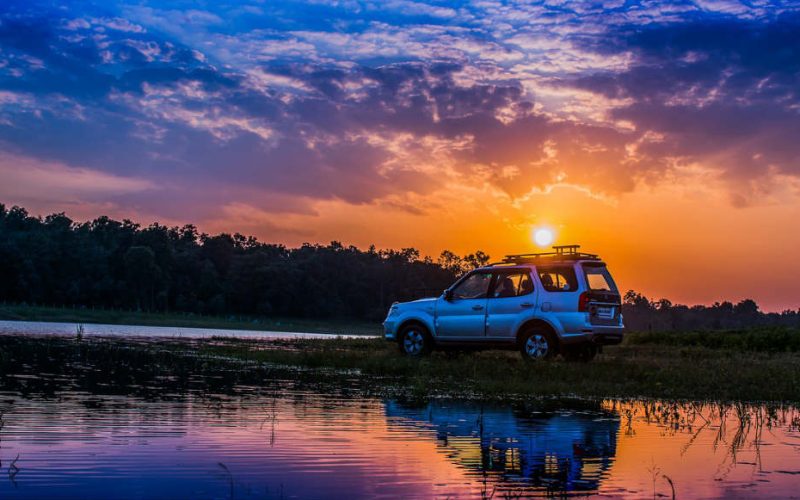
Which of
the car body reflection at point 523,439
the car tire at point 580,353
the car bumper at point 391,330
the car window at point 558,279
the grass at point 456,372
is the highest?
the car window at point 558,279

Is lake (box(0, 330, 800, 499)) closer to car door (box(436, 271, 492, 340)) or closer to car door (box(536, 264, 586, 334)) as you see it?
car door (box(536, 264, 586, 334))

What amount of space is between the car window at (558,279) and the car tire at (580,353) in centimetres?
137

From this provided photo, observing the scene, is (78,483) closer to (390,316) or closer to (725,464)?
(725,464)

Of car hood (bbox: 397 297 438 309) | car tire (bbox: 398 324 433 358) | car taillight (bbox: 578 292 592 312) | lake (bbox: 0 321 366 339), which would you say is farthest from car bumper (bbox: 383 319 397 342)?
lake (bbox: 0 321 366 339)

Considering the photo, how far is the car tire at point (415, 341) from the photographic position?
70.4 feet

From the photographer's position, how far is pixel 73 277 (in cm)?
13212

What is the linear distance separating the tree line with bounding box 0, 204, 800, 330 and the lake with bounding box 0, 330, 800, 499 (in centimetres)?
10623

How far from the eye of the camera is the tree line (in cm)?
12781

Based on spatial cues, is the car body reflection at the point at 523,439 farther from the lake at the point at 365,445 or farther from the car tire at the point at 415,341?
the car tire at the point at 415,341

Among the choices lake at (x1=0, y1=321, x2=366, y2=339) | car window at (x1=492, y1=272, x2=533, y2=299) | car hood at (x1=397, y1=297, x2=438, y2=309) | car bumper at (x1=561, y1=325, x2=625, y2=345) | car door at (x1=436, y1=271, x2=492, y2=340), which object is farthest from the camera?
lake at (x1=0, y1=321, x2=366, y2=339)

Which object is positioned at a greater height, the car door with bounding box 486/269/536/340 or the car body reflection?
the car door with bounding box 486/269/536/340

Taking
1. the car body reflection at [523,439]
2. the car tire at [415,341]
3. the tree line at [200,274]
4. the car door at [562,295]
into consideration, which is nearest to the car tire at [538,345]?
the car door at [562,295]

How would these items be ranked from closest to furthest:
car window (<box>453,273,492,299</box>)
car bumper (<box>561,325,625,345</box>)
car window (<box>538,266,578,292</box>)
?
car bumper (<box>561,325,625,345</box>), car window (<box>538,266,578,292</box>), car window (<box>453,273,492,299</box>)

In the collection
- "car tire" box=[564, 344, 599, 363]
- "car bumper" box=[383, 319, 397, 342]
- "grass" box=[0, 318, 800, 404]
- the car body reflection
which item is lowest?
the car body reflection
